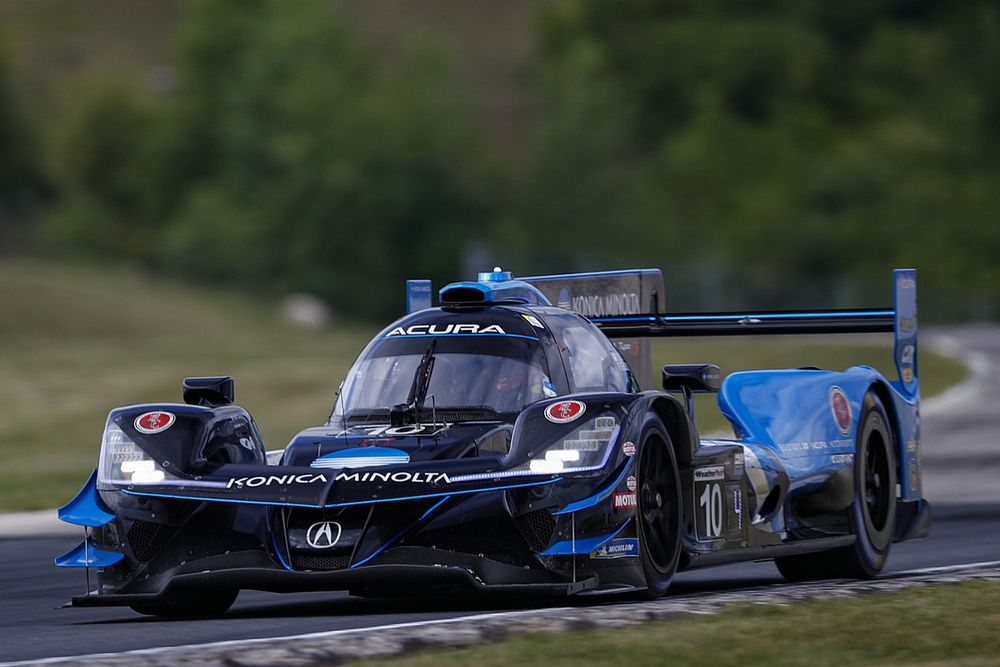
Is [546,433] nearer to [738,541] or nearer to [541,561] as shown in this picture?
[541,561]

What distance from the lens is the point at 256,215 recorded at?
7619cm

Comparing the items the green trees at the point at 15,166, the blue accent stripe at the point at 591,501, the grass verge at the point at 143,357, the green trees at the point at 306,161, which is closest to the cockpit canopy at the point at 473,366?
the blue accent stripe at the point at 591,501

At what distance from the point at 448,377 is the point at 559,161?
68.0 meters

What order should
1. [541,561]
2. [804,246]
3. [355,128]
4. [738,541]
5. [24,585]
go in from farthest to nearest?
1. [804,246]
2. [355,128]
3. [24,585]
4. [738,541]
5. [541,561]

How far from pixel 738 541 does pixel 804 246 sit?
248 ft

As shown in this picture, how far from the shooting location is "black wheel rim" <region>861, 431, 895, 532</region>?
10.1 metres

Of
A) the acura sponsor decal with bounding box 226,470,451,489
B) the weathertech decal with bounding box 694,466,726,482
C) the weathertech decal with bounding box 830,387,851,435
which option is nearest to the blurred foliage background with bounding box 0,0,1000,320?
the weathertech decal with bounding box 830,387,851,435

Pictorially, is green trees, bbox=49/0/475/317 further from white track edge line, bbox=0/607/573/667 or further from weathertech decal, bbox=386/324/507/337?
white track edge line, bbox=0/607/573/667

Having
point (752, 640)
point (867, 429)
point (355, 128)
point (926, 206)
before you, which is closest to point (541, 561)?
point (752, 640)

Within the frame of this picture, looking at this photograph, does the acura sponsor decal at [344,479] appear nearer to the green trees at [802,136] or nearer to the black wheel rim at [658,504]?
the black wheel rim at [658,504]

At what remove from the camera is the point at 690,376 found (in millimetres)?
8781

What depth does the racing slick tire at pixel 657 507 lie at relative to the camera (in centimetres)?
776

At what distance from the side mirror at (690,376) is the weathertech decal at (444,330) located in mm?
796

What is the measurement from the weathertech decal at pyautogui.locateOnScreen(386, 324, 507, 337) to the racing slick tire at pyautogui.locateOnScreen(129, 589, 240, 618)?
59.2 inches
